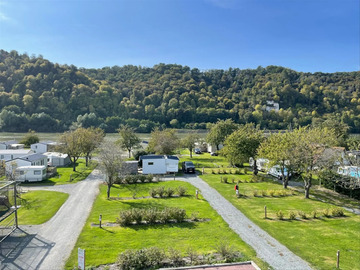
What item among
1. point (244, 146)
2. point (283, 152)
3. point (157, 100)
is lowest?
point (244, 146)

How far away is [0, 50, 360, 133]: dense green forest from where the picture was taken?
96.4 m

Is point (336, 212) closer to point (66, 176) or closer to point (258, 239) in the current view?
point (258, 239)

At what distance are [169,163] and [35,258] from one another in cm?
2112

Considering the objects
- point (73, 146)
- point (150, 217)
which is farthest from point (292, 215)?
point (73, 146)

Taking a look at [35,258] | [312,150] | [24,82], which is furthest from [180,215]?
[24,82]

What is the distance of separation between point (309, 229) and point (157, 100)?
11577cm

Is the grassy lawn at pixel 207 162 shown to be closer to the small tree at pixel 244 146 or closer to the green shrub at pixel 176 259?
the small tree at pixel 244 146

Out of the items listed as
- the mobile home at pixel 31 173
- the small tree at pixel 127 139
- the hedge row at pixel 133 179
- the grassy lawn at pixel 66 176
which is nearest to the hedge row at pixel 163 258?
the hedge row at pixel 133 179

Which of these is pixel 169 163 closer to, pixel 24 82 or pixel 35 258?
pixel 35 258

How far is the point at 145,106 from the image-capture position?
118 metres

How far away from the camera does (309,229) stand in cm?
1474

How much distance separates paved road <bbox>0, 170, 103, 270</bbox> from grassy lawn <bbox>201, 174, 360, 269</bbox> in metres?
11.5

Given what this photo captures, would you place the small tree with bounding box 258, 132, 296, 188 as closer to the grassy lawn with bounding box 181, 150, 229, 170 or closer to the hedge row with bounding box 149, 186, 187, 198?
the hedge row with bounding box 149, 186, 187, 198

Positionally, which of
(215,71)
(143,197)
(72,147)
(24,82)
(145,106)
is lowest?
(143,197)
